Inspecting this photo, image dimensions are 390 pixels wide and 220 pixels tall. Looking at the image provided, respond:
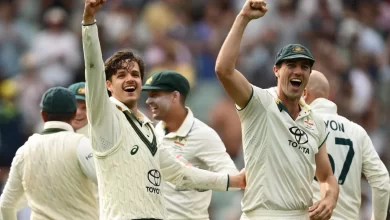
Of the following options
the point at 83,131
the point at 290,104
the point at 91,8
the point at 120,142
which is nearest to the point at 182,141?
the point at 83,131

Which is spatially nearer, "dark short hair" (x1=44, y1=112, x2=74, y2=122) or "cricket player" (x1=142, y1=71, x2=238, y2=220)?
"dark short hair" (x1=44, y1=112, x2=74, y2=122)

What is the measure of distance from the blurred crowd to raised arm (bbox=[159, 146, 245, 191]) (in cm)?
760

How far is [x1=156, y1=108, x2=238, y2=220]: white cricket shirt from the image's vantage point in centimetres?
1059

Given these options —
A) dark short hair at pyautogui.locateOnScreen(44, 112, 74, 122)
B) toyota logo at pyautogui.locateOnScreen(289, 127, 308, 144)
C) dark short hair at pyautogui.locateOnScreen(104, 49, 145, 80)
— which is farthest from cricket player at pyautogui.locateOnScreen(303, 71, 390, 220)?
dark short hair at pyautogui.locateOnScreen(104, 49, 145, 80)

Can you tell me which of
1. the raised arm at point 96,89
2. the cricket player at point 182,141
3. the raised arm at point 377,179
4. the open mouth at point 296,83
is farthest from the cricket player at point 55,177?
the raised arm at point 377,179

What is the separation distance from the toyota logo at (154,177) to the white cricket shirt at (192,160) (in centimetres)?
Answer: 199

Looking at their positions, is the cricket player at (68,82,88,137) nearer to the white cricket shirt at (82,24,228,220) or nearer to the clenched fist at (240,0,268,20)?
the white cricket shirt at (82,24,228,220)

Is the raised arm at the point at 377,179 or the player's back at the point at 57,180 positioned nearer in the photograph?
the player's back at the point at 57,180

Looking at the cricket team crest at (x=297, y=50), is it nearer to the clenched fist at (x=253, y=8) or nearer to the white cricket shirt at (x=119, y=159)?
the clenched fist at (x=253, y=8)

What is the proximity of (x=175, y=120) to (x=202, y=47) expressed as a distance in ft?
26.8

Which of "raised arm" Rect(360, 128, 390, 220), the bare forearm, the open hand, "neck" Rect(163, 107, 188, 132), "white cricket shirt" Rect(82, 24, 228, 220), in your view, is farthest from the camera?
"neck" Rect(163, 107, 188, 132)

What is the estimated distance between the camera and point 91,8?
7.88m

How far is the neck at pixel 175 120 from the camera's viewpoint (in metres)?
10.9

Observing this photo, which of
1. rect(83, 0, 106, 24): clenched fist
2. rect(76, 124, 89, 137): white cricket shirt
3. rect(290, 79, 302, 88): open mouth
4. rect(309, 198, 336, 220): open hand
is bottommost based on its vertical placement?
rect(76, 124, 89, 137): white cricket shirt
